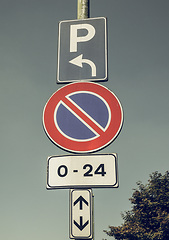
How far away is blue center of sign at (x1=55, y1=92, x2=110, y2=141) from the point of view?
2.69m

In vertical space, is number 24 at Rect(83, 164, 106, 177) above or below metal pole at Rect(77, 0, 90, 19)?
below

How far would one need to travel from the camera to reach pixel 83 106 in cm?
282

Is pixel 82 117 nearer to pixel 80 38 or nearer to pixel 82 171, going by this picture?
pixel 82 171

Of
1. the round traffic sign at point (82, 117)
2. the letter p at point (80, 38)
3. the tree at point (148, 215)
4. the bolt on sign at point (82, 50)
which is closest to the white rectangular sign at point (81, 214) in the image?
the round traffic sign at point (82, 117)

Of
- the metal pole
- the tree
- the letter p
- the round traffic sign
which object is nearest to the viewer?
the round traffic sign

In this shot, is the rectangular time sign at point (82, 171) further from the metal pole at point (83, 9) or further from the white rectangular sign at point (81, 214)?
the metal pole at point (83, 9)

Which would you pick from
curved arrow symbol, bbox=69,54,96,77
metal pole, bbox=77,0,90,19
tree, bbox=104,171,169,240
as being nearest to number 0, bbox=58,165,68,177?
curved arrow symbol, bbox=69,54,96,77

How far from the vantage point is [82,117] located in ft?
9.06

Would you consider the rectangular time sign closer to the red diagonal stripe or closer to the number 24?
the number 24

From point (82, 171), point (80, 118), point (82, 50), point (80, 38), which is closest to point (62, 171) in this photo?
point (82, 171)

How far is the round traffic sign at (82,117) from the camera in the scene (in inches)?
104

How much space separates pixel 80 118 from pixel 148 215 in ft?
86.2

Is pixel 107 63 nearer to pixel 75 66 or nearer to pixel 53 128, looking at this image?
pixel 75 66

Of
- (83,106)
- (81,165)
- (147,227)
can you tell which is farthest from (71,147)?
(147,227)
